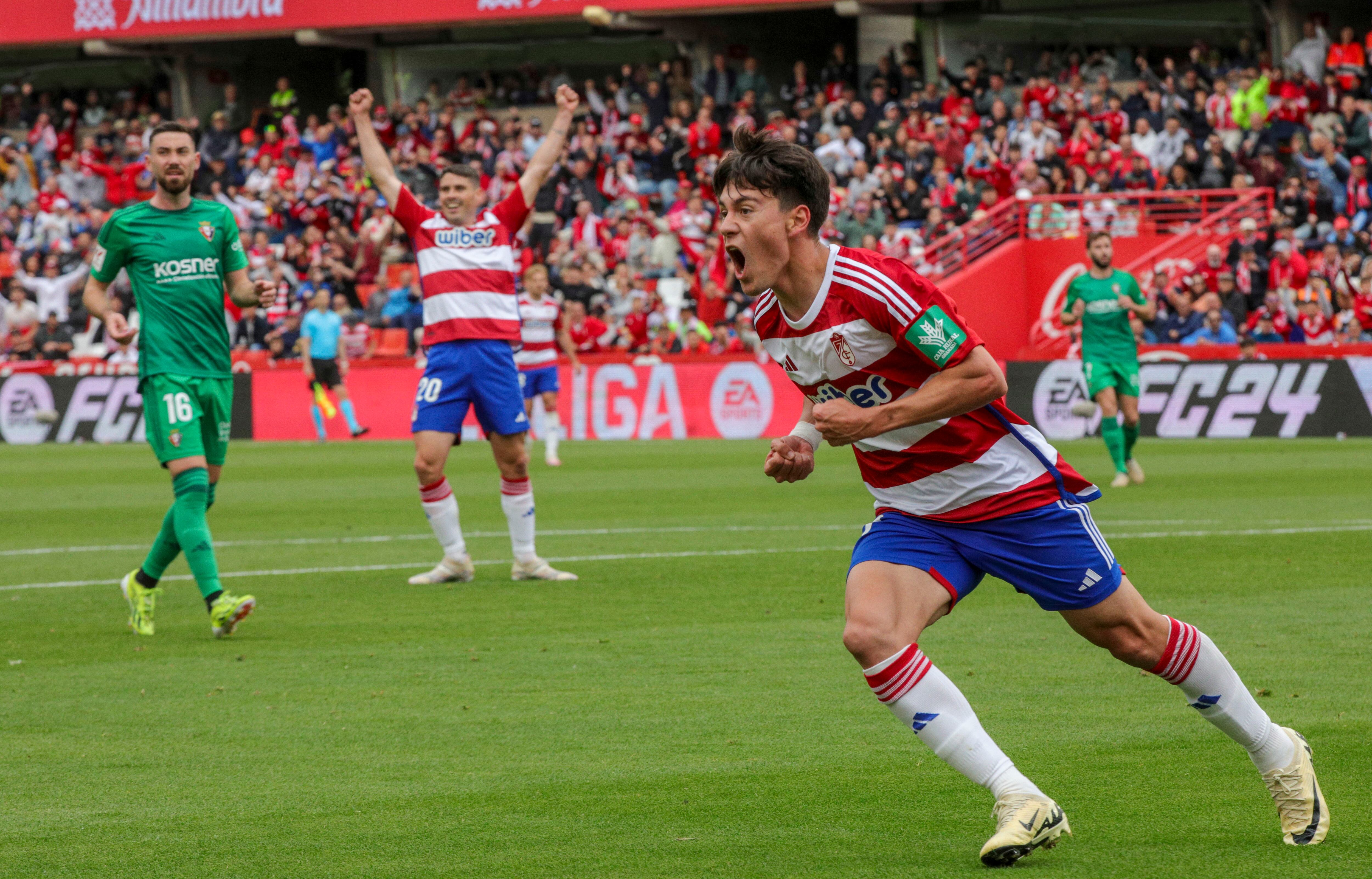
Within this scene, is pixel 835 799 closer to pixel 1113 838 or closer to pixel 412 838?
pixel 1113 838

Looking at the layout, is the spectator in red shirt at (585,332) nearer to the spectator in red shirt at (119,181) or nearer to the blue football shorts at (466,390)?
the spectator in red shirt at (119,181)

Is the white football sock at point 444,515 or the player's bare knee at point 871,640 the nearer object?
the player's bare knee at point 871,640

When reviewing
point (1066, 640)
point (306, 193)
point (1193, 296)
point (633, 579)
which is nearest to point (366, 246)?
point (306, 193)

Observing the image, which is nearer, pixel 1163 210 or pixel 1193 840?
pixel 1193 840

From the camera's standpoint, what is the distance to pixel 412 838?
14.7 feet

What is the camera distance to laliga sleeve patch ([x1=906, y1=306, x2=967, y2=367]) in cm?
417

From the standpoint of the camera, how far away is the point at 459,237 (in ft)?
32.9

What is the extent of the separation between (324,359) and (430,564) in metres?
15.0

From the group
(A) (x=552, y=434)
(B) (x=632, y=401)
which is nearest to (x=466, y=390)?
(A) (x=552, y=434)

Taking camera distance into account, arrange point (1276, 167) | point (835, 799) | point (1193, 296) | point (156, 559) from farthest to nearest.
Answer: point (1276, 167), point (1193, 296), point (156, 559), point (835, 799)

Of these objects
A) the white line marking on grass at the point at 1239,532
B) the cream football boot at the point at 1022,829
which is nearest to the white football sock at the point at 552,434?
the white line marking on grass at the point at 1239,532

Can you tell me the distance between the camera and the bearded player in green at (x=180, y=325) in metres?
8.18

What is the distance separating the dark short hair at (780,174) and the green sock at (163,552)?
16.1ft

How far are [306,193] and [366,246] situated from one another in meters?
2.61
